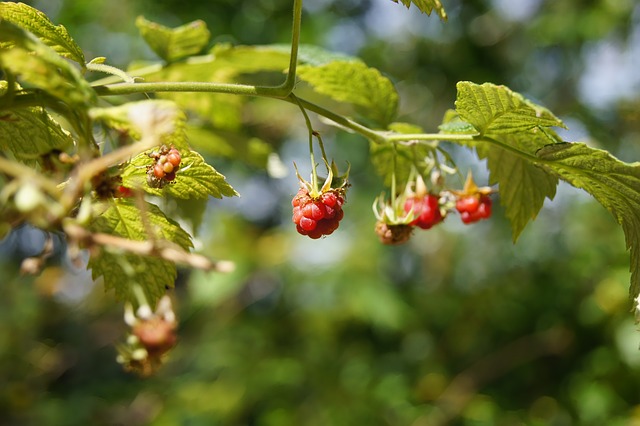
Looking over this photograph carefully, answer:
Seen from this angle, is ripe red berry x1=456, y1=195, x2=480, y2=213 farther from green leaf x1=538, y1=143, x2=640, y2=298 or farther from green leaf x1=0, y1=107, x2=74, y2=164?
green leaf x1=0, y1=107, x2=74, y2=164

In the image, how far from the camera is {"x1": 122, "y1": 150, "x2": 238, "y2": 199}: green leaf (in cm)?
90

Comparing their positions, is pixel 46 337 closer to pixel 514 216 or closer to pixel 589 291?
pixel 589 291

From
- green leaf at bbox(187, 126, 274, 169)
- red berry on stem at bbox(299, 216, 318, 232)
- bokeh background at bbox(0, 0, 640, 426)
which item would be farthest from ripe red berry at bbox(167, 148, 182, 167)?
bokeh background at bbox(0, 0, 640, 426)

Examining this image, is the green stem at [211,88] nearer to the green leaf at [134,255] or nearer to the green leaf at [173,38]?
the green leaf at [134,255]

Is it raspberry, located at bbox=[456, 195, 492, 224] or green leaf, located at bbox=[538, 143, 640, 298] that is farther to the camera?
raspberry, located at bbox=[456, 195, 492, 224]

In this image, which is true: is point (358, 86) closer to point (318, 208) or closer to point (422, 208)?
point (422, 208)

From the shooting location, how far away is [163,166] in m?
0.87

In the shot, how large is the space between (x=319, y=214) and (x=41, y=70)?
45 centimetres

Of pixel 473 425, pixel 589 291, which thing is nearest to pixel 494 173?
pixel 473 425

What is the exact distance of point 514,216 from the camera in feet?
4.04

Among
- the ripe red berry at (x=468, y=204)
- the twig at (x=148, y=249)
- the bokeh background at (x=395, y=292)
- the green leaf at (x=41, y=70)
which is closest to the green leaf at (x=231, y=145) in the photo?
the ripe red berry at (x=468, y=204)

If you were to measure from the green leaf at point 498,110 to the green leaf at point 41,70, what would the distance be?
479 mm

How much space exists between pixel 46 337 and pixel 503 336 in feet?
11.9

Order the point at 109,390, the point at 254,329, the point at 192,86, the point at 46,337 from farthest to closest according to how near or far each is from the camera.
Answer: the point at 46,337 → the point at 109,390 → the point at 254,329 → the point at 192,86
